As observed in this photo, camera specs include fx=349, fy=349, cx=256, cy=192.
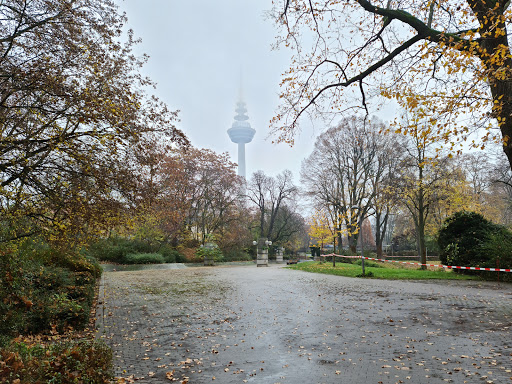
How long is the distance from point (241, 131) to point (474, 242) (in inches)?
6665

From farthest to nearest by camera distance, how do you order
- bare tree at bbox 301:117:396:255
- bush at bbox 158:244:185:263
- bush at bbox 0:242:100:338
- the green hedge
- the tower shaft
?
the tower shaft → bare tree at bbox 301:117:396:255 → bush at bbox 158:244:185:263 → the green hedge → bush at bbox 0:242:100:338

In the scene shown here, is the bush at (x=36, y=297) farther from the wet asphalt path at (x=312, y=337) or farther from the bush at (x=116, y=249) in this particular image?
the bush at (x=116, y=249)

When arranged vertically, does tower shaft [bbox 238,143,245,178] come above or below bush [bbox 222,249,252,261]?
above

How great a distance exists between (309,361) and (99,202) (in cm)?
531

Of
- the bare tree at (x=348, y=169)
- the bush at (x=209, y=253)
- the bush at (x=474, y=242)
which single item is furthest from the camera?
the bare tree at (x=348, y=169)

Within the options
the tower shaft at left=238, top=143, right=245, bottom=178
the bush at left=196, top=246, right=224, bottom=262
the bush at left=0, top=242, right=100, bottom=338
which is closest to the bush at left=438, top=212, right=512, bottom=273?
the bush at left=0, top=242, right=100, bottom=338

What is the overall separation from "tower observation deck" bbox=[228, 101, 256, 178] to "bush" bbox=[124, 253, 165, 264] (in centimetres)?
15465

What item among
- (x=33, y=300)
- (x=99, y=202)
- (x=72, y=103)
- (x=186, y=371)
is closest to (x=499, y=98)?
(x=186, y=371)

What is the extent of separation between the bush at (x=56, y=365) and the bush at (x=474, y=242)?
1562cm

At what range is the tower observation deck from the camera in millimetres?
180938

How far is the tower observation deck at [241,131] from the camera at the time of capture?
18094 centimetres

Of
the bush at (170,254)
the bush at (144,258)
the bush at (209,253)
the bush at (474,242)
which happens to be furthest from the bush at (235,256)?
the bush at (474,242)

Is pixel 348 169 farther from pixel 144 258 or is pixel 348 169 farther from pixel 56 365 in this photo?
pixel 56 365

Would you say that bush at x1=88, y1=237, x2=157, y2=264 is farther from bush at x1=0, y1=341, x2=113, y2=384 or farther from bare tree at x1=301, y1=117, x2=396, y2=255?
bush at x1=0, y1=341, x2=113, y2=384
